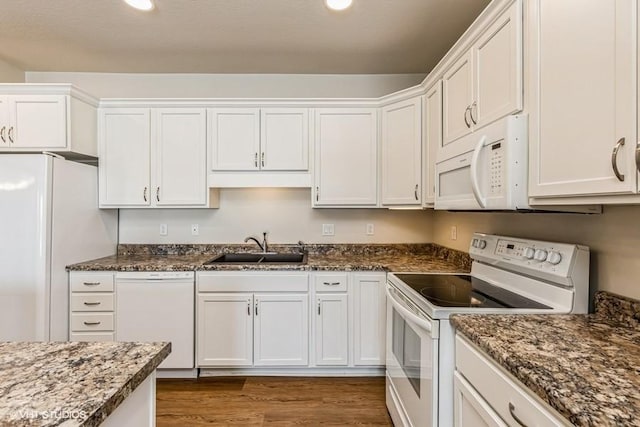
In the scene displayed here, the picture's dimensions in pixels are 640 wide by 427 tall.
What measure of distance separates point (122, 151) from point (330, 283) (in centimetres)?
206

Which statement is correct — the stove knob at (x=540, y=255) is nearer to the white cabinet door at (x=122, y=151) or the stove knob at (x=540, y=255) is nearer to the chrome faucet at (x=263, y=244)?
the chrome faucet at (x=263, y=244)

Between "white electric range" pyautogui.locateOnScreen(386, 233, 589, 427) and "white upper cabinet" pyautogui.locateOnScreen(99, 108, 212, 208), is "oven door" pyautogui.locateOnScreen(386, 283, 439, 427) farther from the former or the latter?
"white upper cabinet" pyautogui.locateOnScreen(99, 108, 212, 208)

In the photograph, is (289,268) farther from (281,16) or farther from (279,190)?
(281,16)

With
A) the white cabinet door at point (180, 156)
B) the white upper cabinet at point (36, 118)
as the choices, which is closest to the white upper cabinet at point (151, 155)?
the white cabinet door at point (180, 156)

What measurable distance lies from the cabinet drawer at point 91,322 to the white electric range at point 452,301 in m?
2.08

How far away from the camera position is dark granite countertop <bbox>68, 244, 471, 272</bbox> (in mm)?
2492

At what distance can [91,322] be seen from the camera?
248cm

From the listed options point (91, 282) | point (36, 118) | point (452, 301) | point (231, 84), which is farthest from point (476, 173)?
point (36, 118)

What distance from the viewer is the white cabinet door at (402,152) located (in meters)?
2.56

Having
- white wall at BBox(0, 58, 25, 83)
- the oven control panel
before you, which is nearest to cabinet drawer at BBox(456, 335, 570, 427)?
the oven control panel

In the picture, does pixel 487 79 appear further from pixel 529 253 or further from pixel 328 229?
pixel 328 229

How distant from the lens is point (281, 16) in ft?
7.20

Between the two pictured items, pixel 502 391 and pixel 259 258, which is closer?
pixel 502 391

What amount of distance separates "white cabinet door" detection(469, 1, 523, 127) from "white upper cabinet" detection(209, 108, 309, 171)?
148cm
